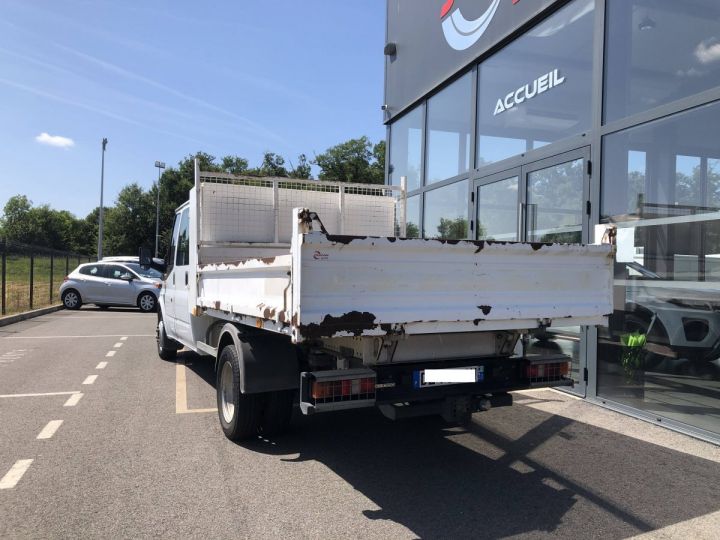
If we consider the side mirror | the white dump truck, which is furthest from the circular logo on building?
the side mirror

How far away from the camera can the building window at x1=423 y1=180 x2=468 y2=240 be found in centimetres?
932

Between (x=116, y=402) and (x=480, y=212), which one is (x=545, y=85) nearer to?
(x=480, y=212)

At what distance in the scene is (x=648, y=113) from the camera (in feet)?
18.6

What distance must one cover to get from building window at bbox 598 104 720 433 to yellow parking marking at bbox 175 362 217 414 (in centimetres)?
473

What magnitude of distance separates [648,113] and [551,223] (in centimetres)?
197

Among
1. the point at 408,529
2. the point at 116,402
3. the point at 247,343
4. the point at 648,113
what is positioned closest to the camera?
the point at 408,529

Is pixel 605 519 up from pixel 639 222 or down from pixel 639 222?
down

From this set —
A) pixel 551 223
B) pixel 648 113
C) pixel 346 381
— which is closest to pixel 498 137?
pixel 551 223

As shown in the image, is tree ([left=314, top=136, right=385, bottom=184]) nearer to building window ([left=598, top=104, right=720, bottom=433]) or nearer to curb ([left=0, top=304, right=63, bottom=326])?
curb ([left=0, top=304, right=63, bottom=326])

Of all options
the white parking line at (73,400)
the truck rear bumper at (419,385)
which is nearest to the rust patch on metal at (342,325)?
A: the truck rear bumper at (419,385)

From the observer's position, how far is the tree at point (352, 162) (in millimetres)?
36531

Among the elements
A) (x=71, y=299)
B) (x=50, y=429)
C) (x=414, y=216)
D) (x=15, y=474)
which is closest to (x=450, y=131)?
(x=414, y=216)

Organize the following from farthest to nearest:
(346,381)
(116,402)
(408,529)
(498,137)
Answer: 1. (498,137)
2. (116,402)
3. (346,381)
4. (408,529)

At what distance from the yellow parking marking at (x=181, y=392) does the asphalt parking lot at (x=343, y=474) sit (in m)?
0.05
